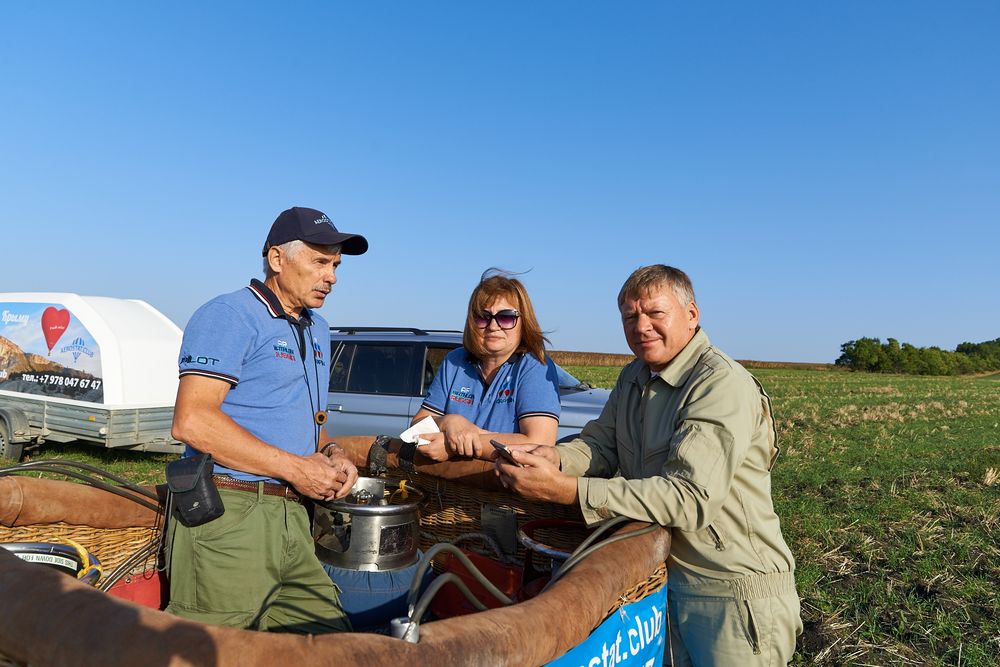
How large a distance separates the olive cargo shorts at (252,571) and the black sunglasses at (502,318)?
1251 mm

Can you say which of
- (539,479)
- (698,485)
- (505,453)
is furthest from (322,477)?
(698,485)

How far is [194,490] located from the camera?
7.34ft

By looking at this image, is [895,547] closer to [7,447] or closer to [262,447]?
[262,447]

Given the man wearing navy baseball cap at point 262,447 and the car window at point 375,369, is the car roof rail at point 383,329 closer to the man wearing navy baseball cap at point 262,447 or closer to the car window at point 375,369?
the car window at point 375,369

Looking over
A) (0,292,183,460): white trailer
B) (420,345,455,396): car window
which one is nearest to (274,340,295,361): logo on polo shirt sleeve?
(420,345,455,396): car window

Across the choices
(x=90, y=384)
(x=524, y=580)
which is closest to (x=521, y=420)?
(x=524, y=580)

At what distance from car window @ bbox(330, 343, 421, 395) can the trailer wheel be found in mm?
5756

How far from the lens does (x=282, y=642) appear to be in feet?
3.62

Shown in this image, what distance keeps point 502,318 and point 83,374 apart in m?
9.04

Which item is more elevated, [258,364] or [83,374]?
[258,364]

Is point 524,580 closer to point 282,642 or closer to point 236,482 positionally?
point 236,482

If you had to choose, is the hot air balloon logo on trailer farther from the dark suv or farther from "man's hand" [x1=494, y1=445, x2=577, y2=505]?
"man's hand" [x1=494, y1=445, x2=577, y2=505]

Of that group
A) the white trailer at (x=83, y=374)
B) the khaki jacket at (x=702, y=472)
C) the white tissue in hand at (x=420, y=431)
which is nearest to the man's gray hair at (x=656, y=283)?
the khaki jacket at (x=702, y=472)

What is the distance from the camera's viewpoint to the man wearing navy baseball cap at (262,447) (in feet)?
7.68
